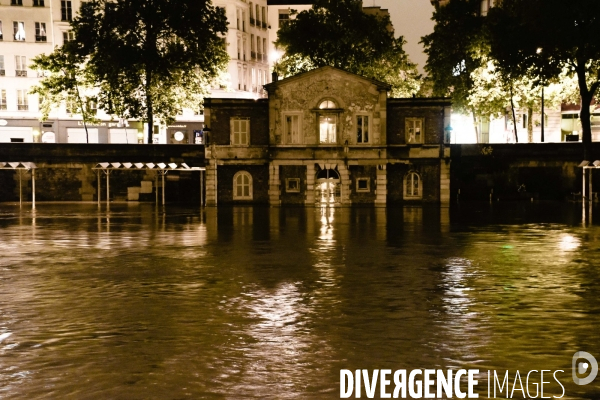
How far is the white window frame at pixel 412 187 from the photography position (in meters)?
54.1

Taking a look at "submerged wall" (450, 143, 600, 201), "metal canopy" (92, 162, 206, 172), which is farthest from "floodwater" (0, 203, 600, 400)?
"submerged wall" (450, 143, 600, 201)

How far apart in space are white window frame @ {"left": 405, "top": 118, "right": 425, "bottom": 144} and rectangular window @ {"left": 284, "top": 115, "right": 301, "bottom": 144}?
276 inches

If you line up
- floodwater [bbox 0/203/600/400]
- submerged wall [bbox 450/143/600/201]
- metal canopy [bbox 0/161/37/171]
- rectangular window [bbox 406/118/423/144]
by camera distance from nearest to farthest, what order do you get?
floodwater [bbox 0/203/600/400] → metal canopy [bbox 0/161/37/171] → rectangular window [bbox 406/118/423/144] → submerged wall [bbox 450/143/600/201]

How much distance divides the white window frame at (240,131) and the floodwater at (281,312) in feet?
83.3

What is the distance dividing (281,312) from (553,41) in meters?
42.4

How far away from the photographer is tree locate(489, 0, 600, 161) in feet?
166

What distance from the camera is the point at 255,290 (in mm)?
16453

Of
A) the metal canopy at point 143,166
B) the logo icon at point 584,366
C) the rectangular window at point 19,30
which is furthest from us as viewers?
the rectangular window at point 19,30

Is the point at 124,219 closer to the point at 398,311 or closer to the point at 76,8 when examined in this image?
the point at 398,311

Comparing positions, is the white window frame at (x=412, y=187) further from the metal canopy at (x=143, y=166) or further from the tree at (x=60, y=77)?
the tree at (x=60, y=77)

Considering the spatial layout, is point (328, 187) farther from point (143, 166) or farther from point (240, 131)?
point (143, 166)

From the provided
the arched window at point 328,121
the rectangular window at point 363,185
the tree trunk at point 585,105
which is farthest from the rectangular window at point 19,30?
the tree trunk at point 585,105

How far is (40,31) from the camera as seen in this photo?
77.4 metres

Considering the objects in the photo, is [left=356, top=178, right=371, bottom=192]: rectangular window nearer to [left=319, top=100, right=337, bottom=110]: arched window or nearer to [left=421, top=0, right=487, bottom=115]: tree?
[left=319, top=100, right=337, bottom=110]: arched window
